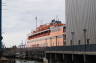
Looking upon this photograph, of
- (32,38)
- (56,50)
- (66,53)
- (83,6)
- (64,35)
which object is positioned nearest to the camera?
(66,53)

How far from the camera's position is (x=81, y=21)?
9812cm

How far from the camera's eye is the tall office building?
9032 centimetres

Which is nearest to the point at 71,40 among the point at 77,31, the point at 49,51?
the point at 77,31

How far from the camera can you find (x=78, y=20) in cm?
10056

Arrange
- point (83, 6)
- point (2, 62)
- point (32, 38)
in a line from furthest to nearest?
point (32, 38) < point (83, 6) < point (2, 62)

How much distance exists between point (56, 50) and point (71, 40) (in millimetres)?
16542

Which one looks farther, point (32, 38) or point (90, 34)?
point (32, 38)

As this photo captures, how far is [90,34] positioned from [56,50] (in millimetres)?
11780

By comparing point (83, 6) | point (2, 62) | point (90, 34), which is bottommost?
point (2, 62)

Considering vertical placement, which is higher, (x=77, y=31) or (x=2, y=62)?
(x=77, y=31)

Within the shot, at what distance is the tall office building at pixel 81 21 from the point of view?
9032cm

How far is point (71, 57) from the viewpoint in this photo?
79.8 m

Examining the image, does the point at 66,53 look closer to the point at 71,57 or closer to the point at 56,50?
the point at 71,57

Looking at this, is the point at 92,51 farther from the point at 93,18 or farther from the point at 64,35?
the point at 64,35
